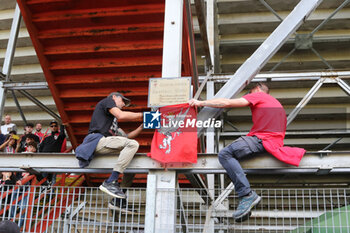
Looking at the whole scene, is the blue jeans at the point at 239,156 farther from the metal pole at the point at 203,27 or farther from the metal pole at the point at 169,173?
the metal pole at the point at 203,27

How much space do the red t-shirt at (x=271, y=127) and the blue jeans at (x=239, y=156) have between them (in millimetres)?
107

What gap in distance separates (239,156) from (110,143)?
1.56 metres

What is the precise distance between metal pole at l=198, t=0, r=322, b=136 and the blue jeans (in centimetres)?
62

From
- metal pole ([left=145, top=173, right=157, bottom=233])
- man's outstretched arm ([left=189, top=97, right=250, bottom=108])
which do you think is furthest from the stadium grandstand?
man's outstretched arm ([left=189, top=97, right=250, bottom=108])

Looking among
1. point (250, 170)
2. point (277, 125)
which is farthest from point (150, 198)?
point (277, 125)

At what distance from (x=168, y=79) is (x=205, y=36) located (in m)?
2.98

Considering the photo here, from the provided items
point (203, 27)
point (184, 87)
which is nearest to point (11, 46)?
point (203, 27)

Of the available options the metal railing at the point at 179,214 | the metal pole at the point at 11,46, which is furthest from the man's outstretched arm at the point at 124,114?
the metal pole at the point at 11,46

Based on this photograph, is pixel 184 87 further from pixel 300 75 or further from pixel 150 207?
pixel 300 75

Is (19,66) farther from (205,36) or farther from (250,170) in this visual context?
(250,170)

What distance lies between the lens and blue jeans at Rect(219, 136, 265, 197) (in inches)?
170

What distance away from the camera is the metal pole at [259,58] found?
202 inches

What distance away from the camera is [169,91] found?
4.73 metres

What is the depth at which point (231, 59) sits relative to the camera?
10109mm
